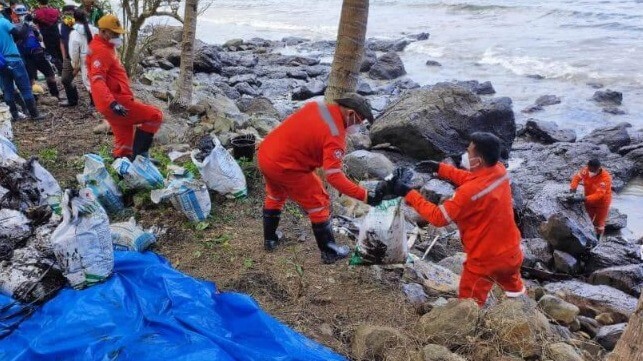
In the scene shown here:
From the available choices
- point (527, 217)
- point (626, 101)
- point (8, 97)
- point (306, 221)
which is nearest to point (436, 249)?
point (306, 221)

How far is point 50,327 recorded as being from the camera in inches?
130

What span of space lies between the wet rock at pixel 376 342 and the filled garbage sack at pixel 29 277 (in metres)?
2.05

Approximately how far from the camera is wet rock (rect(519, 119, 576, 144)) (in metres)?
11.5

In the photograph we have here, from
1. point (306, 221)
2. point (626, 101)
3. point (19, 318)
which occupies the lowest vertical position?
point (626, 101)

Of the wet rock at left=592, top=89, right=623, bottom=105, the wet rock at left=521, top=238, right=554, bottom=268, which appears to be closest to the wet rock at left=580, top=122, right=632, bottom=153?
the wet rock at left=592, top=89, right=623, bottom=105

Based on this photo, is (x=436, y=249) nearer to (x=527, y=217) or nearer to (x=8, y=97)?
Result: (x=527, y=217)

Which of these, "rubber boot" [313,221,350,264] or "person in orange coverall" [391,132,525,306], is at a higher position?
"person in orange coverall" [391,132,525,306]

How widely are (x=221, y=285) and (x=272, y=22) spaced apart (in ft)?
93.4

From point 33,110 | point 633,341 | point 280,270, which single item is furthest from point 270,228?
point 33,110

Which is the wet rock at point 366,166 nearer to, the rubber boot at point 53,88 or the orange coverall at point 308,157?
the orange coverall at point 308,157

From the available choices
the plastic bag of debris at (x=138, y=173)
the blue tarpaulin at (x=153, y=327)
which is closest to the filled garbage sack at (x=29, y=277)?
the blue tarpaulin at (x=153, y=327)

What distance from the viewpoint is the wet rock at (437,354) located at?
3160mm

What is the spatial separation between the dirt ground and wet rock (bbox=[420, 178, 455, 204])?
2711 millimetres

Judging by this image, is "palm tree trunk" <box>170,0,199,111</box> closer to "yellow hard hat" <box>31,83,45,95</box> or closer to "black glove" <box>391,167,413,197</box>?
"yellow hard hat" <box>31,83,45,95</box>
